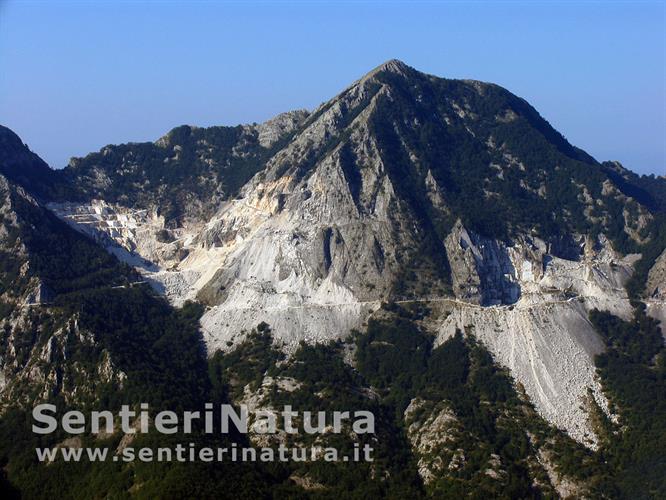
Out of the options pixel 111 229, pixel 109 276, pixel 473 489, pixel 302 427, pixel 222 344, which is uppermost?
pixel 111 229

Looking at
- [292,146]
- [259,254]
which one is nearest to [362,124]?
[292,146]

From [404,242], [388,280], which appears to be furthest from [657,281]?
[388,280]

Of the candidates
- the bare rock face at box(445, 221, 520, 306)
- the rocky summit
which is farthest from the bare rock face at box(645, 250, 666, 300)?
the bare rock face at box(445, 221, 520, 306)

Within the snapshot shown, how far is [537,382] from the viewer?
512 ft

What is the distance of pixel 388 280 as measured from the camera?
17200 cm

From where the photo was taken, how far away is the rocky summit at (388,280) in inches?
5979

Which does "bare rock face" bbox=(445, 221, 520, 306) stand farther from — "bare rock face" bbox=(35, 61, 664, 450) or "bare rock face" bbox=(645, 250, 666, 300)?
"bare rock face" bbox=(645, 250, 666, 300)

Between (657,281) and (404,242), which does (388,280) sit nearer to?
(404,242)

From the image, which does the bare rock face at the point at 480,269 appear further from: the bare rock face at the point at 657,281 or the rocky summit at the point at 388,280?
the bare rock face at the point at 657,281

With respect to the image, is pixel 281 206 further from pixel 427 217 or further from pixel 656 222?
pixel 656 222

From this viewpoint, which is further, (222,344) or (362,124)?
(362,124)

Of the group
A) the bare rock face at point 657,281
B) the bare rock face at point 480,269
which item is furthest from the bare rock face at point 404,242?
the bare rock face at point 657,281

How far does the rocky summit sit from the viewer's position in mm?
151875

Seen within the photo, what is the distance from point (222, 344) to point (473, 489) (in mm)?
45090
